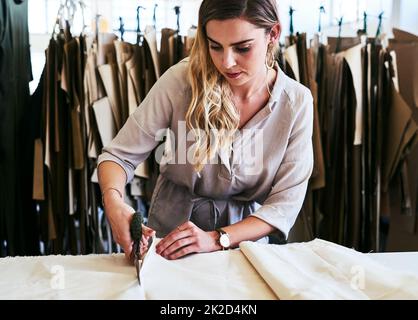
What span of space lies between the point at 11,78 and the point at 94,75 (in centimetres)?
29

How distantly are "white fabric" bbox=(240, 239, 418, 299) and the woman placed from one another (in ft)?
0.62

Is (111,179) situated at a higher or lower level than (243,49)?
lower

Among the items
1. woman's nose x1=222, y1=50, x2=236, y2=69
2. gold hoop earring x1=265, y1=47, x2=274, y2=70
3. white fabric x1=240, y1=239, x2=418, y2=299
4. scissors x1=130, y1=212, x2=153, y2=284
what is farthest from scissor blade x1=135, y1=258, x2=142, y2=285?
gold hoop earring x1=265, y1=47, x2=274, y2=70

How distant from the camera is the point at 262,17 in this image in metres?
0.95

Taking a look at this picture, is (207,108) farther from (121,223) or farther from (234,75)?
(121,223)

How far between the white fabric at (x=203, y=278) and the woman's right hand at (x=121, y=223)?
0.03 metres

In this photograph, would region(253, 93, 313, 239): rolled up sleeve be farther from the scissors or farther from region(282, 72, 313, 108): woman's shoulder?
the scissors

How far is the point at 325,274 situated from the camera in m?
0.70

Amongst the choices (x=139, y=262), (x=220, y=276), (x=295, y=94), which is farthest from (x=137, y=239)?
(x=295, y=94)

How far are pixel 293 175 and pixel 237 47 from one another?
31 centimetres

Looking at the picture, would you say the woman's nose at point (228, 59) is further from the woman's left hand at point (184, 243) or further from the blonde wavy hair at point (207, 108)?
the woman's left hand at point (184, 243)

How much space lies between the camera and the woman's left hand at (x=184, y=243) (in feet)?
2.67
